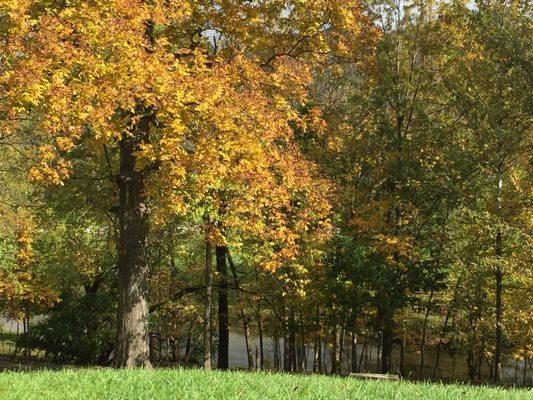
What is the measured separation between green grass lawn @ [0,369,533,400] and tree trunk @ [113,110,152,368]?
437 centimetres

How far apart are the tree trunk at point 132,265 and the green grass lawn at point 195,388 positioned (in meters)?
4.37

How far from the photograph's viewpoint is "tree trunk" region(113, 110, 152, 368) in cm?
1204

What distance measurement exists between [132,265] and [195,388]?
265 inches

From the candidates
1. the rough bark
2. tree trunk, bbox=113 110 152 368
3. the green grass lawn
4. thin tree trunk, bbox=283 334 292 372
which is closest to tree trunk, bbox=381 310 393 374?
the rough bark

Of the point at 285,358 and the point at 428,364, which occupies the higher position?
the point at 285,358

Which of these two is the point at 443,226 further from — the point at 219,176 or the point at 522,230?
the point at 219,176

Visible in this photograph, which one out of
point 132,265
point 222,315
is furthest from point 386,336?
point 132,265

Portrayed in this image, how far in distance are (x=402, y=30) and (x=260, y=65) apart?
885 centimetres

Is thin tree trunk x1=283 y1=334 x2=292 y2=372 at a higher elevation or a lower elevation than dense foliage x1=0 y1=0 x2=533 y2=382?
lower

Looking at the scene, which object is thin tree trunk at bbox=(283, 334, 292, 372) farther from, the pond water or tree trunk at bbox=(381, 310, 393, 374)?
tree trunk at bbox=(381, 310, 393, 374)

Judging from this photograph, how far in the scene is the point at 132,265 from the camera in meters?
12.4

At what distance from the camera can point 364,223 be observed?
59.7 feet

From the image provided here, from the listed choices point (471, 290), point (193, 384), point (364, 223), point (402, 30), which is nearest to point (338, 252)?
point (364, 223)

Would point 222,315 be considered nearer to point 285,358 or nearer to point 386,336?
point 285,358
